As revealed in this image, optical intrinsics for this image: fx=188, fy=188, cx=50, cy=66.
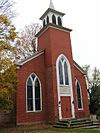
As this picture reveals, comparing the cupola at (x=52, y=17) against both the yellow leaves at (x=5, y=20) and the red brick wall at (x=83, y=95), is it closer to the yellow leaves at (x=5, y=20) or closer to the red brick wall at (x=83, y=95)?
the red brick wall at (x=83, y=95)

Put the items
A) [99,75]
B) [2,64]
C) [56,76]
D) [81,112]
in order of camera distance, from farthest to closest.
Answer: [99,75], [81,112], [56,76], [2,64]

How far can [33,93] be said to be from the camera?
2006cm

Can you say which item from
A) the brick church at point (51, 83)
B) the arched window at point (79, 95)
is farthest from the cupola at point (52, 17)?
the arched window at point (79, 95)

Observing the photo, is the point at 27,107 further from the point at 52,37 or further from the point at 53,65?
the point at 52,37

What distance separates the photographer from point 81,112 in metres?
22.3

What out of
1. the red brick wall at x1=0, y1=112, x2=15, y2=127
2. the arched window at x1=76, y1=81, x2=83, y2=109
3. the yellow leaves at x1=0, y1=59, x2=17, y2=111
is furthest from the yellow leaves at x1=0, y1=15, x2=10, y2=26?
the arched window at x1=76, y1=81, x2=83, y2=109

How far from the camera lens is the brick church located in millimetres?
19438

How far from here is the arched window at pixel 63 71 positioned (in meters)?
21.2

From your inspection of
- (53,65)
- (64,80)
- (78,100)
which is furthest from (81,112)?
(53,65)

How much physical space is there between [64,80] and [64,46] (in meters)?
4.12

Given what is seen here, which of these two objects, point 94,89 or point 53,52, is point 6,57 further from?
point 94,89

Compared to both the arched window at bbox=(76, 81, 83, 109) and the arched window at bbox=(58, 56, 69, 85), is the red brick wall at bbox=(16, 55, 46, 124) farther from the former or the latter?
the arched window at bbox=(76, 81, 83, 109)

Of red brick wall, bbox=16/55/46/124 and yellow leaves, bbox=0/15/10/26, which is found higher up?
yellow leaves, bbox=0/15/10/26

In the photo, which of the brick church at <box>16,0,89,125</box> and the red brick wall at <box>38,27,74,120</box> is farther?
the red brick wall at <box>38,27,74,120</box>
